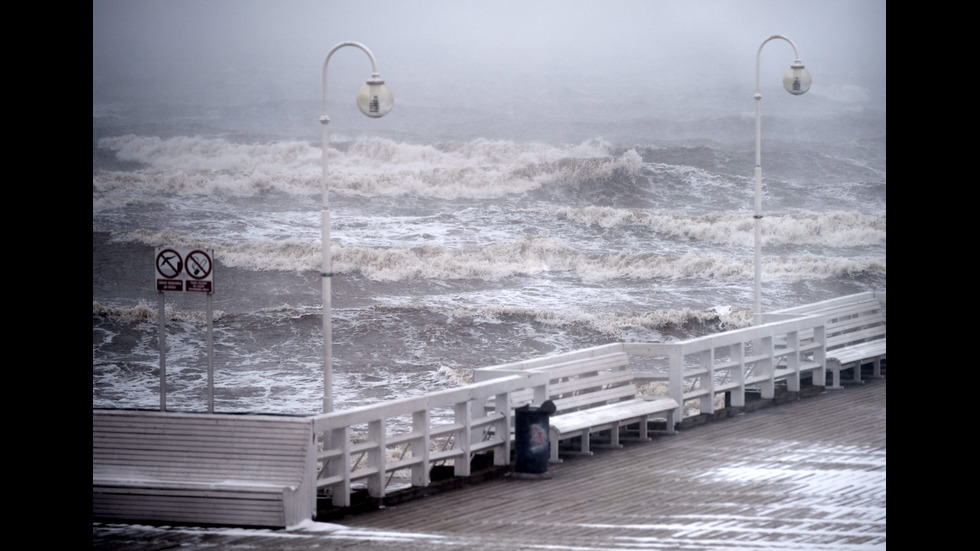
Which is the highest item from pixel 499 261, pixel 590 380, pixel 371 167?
pixel 371 167

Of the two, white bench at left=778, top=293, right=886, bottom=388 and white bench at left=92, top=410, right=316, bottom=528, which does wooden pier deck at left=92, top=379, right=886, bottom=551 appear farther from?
white bench at left=778, top=293, right=886, bottom=388

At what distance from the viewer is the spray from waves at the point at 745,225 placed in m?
33.9

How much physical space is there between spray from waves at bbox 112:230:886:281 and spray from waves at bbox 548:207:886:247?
31.1 inches

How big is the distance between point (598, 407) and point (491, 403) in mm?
1027

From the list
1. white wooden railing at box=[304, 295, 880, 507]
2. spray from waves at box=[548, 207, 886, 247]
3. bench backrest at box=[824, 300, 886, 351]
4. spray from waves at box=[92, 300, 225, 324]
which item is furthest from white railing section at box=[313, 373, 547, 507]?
spray from waves at box=[548, 207, 886, 247]

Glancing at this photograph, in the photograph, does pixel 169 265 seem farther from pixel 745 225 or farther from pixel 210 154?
pixel 745 225

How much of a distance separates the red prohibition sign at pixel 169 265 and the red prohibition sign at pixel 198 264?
0.21 ft

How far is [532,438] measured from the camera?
8.77 meters

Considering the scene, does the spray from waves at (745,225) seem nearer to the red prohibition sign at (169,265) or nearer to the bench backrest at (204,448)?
the red prohibition sign at (169,265)

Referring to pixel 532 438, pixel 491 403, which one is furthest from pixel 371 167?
pixel 532 438

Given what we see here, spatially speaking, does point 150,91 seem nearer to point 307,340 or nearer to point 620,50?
point 307,340

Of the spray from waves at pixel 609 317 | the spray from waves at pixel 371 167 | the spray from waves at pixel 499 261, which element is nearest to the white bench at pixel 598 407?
the spray from waves at pixel 609 317

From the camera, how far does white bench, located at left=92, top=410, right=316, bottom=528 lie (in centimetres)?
728
